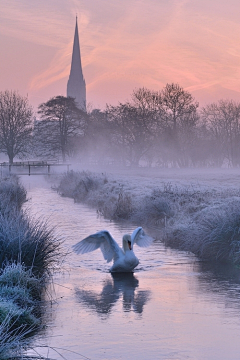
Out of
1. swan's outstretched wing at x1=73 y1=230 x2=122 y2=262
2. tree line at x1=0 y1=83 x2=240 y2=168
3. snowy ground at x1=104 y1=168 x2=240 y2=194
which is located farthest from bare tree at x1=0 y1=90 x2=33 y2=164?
swan's outstretched wing at x1=73 y1=230 x2=122 y2=262

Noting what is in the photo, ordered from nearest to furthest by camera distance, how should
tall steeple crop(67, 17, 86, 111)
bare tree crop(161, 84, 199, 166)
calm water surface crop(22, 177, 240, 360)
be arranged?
calm water surface crop(22, 177, 240, 360)
bare tree crop(161, 84, 199, 166)
tall steeple crop(67, 17, 86, 111)

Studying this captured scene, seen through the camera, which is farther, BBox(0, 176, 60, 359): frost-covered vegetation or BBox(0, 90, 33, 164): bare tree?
BBox(0, 90, 33, 164): bare tree

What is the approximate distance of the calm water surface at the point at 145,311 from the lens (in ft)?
23.1

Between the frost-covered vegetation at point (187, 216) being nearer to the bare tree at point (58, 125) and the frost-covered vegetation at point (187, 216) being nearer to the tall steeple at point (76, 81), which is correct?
the bare tree at point (58, 125)

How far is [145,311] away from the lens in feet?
28.9

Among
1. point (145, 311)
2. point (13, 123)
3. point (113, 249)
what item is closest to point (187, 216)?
point (113, 249)

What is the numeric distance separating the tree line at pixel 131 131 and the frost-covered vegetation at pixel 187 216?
3593cm

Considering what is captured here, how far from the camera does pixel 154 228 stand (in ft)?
58.6

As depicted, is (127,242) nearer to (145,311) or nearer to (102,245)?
(102,245)

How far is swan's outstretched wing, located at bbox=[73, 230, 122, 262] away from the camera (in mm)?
11562

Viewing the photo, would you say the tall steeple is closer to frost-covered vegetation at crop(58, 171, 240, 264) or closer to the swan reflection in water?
frost-covered vegetation at crop(58, 171, 240, 264)

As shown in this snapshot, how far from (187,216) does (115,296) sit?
689 cm

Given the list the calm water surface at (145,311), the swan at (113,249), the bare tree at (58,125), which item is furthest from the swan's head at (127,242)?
the bare tree at (58,125)

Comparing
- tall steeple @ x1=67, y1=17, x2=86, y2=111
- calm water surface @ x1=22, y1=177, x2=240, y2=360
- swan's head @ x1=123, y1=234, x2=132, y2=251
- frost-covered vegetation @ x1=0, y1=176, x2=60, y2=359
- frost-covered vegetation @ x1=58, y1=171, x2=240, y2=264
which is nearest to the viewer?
calm water surface @ x1=22, y1=177, x2=240, y2=360
